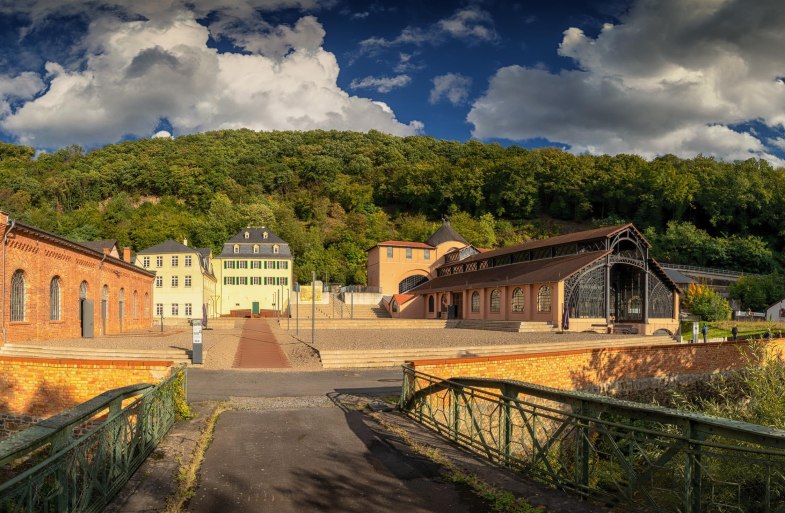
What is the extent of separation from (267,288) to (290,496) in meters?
60.0

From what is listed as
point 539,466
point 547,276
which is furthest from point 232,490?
point 547,276

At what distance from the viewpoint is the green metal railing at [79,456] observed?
389 centimetres

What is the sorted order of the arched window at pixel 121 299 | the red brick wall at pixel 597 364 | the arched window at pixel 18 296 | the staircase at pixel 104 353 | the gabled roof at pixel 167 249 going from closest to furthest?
the red brick wall at pixel 597 364
the staircase at pixel 104 353
the arched window at pixel 18 296
the arched window at pixel 121 299
the gabled roof at pixel 167 249

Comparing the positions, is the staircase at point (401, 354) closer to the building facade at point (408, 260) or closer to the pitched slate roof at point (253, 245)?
the building facade at point (408, 260)

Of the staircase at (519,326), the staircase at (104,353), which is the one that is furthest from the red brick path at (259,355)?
the staircase at (519,326)

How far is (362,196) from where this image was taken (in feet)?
304

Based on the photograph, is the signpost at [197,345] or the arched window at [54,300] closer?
the signpost at [197,345]

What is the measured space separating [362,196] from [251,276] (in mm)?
32697

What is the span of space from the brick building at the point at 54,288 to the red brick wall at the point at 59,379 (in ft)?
38.2

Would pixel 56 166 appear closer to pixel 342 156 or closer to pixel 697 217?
pixel 342 156

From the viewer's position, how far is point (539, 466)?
21.6 feet

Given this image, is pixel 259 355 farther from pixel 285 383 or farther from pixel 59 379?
pixel 59 379

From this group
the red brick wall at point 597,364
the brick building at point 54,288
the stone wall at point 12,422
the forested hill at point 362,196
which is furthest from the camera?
the forested hill at point 362,196

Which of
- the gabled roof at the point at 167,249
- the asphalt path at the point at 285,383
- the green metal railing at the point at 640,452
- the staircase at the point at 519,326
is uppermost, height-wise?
the gabled roof at the point at 167,249
